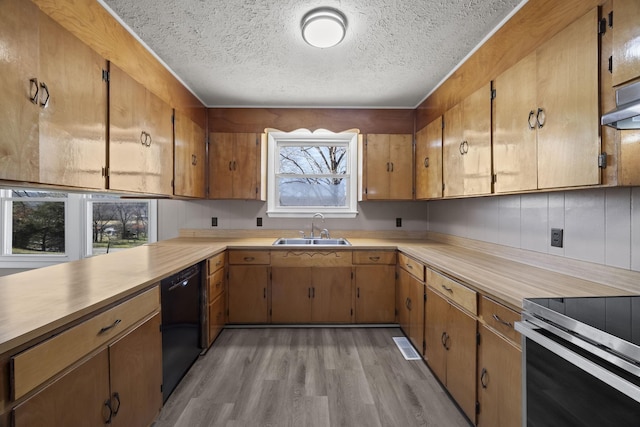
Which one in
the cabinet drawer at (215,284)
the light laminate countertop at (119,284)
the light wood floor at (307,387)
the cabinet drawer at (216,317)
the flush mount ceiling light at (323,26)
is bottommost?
the light wood floor at (307,387)

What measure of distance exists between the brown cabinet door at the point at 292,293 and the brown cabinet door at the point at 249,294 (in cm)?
10

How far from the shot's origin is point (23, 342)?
0.80m

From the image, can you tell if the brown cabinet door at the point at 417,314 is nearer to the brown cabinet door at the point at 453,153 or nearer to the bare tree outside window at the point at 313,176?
the brown cabinet door at the point at 453,153

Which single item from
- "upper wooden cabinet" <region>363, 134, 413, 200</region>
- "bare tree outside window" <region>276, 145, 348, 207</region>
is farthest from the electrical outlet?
"bare tree outside window" <region>276, 145, 348, 207</region>

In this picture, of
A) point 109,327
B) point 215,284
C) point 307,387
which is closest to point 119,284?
point 109,327

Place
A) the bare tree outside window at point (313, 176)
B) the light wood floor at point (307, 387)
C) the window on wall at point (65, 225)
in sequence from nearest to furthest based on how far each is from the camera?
1. the light wood floor at point (307, 387)
2. the window on wall at point (65, 225)
3. the bare tree outside window at point (313, 176)

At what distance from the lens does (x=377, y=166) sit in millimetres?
3188

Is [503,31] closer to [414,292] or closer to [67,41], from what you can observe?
[414,292]

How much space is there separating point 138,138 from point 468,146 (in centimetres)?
236

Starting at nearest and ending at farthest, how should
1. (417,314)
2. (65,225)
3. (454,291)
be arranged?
(454,291)
(417,314)
(65,225)

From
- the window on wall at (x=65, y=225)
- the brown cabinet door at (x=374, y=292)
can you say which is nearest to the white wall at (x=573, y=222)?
the brown cabinet door at (x=374, y=292)

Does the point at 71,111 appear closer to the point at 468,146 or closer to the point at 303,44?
the point at 303,44

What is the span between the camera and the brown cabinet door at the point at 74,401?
2.74ft

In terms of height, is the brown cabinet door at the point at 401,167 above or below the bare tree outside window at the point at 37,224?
above
